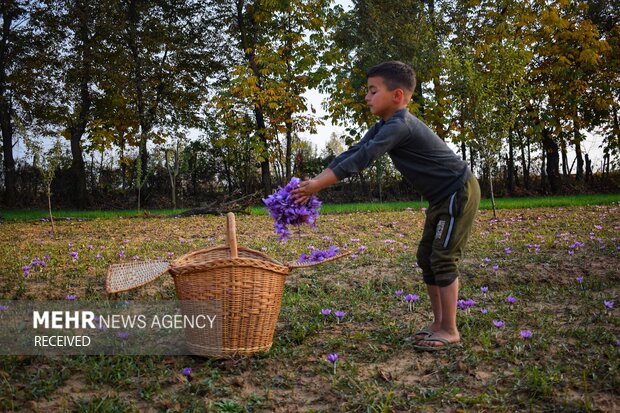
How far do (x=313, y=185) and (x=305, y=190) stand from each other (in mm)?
66

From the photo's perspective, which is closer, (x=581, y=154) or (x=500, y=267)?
(x=500, y=267)

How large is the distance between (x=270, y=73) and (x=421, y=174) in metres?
17.8

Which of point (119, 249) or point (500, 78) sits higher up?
point (500, 78)

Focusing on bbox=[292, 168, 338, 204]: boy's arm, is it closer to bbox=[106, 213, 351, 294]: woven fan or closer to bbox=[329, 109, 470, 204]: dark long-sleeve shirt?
bbox=[329, 109, 470, 204]: dark long-sleeve shirt

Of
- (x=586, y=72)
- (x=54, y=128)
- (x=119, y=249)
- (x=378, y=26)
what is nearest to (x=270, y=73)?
(x=378, y=26)

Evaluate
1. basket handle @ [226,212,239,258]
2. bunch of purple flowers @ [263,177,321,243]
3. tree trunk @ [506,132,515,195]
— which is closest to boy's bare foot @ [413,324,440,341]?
bunch of purple flowers @ [263,177,321,243]

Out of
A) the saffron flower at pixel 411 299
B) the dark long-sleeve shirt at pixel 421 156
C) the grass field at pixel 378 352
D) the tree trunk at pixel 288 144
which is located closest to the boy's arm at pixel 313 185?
the dark long-sleeve shirt at pixel 421 156

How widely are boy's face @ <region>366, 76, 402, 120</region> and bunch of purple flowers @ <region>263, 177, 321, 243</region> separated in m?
0.74

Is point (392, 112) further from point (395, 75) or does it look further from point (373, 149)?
point (373, 149)

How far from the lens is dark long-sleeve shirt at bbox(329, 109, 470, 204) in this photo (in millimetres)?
3250

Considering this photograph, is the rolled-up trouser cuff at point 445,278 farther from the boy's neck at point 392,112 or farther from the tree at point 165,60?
the tree at point 165,60

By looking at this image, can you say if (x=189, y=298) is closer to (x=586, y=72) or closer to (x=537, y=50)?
(x=537, y=50)

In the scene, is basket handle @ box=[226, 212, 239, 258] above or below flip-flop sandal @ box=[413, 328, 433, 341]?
above

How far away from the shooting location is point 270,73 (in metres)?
20.5
